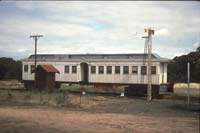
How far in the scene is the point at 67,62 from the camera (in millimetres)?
36688

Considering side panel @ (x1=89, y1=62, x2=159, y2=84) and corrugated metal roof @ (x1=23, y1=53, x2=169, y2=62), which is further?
corrugated metal roof @ (x1=23, y1=53, x2=169, y2=62)

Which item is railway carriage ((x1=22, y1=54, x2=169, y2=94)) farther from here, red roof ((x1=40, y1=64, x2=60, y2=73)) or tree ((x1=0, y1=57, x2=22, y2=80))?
tree ((x1=0, y1=57, x2=22, y2=80))

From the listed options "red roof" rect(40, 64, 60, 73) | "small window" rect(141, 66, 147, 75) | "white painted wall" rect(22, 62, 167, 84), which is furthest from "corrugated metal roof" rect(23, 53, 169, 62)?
"red roof" rect(40, 64, 60, 73)

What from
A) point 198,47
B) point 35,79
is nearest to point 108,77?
point 35,79

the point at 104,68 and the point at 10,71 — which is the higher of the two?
the point at 104,68

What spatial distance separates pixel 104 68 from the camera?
114 ft

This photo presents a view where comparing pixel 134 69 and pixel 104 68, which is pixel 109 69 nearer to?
pixel 104 68

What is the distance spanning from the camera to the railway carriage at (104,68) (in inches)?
1298

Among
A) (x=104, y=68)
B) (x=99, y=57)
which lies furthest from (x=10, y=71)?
(x=104, y=68)

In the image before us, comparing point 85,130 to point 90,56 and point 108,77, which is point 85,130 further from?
point 90,56

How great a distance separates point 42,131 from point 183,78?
53.5 metres

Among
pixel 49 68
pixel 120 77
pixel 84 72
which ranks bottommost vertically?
pixel 120 77

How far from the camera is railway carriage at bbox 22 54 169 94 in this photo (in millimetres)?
32969

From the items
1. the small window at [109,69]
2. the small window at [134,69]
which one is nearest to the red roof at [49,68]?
the small window at [109,69]
